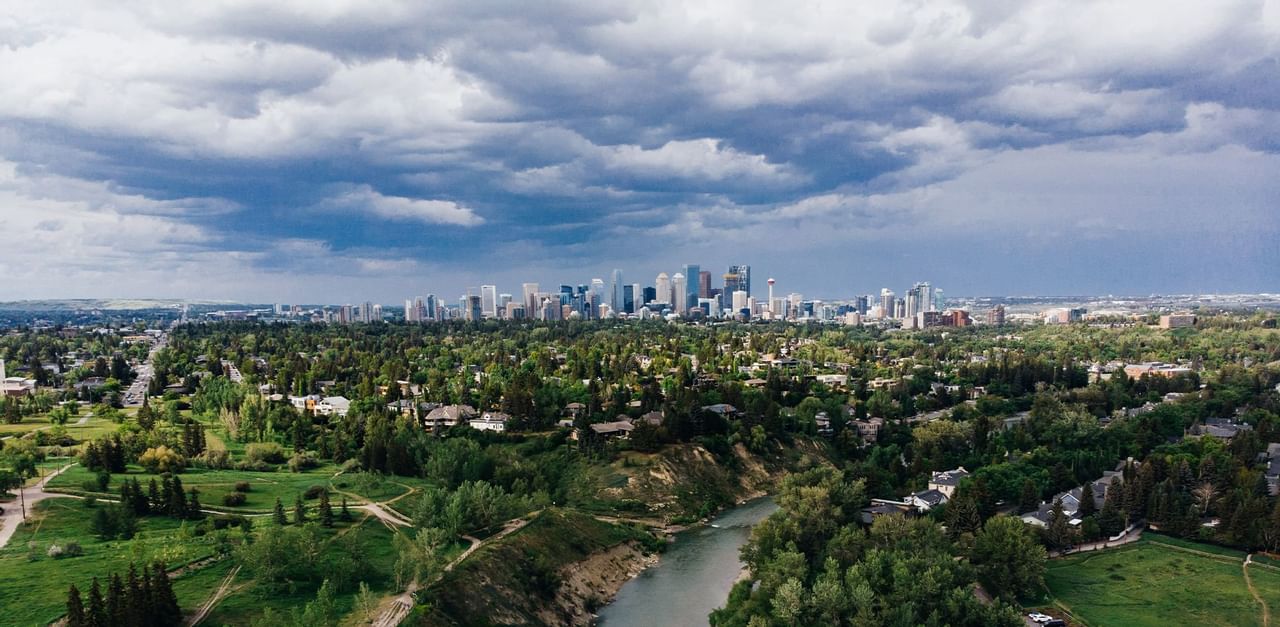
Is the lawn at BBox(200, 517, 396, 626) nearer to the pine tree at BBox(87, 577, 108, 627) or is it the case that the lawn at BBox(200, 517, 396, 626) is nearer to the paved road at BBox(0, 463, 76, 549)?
the pine tree at BBox(87, 577, 108, 627)

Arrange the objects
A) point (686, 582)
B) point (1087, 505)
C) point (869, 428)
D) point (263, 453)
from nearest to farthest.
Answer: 1. point (686, 582)
2. point (1087, 505)
3. point (263, 453)
4. point (869, 428)

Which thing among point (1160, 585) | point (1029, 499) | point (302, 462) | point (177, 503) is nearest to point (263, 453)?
point (302, 462)

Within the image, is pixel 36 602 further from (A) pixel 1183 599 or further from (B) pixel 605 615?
(A) pixel 1183 599

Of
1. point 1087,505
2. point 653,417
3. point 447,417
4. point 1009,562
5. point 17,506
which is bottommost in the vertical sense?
point 1087,505

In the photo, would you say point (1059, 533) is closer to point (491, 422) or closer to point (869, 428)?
point (869, 428)

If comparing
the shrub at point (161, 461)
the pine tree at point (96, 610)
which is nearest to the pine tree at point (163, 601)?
the pine tree at point (96, 610)

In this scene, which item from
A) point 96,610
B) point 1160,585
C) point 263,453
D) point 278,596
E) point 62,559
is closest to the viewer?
point 96,610
